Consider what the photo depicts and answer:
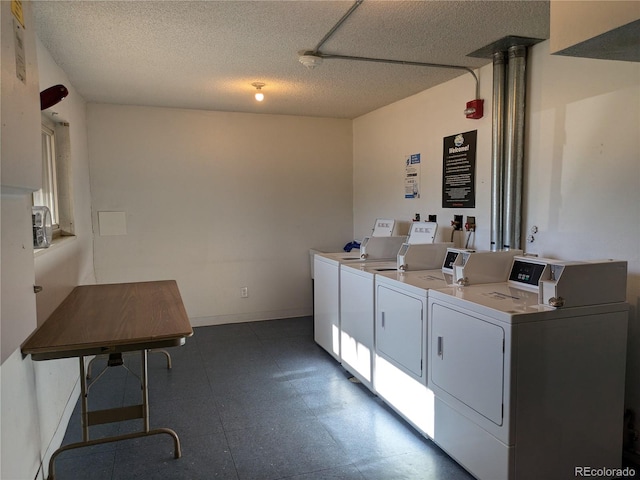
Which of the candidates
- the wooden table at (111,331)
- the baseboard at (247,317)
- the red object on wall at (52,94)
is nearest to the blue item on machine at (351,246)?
the baseboard at (247,317)

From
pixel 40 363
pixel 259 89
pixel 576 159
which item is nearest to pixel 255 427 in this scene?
pixel 40 363

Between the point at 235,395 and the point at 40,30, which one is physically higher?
the point at 40,30

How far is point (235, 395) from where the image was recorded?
331cm

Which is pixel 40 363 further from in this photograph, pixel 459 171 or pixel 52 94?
pixel 459 171

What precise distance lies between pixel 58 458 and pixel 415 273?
245 cm

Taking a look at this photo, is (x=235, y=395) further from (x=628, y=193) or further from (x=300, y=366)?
(x=628, y=193)

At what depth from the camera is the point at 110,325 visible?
232 centimetres

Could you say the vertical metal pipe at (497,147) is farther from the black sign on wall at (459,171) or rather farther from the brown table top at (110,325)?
Result: the brown table top at (110,325)

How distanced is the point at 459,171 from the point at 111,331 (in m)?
2.85

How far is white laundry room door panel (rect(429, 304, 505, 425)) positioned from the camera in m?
2.07

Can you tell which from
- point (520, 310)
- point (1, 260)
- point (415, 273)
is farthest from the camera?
point (415, 273)

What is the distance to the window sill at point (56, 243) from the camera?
2436 millimetres

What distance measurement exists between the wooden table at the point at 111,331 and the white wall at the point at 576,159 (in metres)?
2.32

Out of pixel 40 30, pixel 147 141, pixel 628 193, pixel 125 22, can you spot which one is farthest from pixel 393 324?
pixel 147 141
